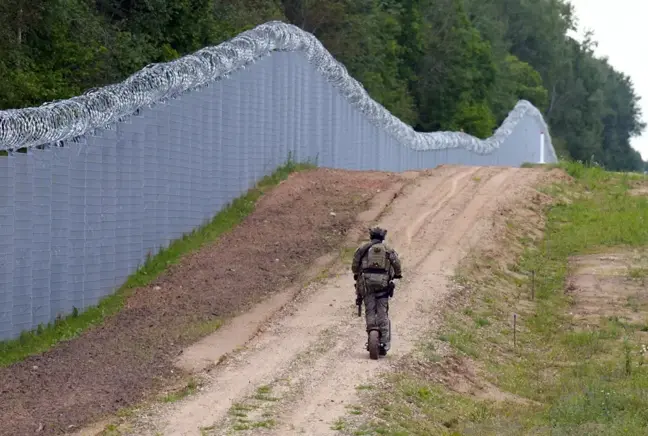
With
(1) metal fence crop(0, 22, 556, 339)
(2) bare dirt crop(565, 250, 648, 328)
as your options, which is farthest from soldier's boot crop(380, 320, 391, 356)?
(2) bare dirt crop(565, 250, 648, 328)

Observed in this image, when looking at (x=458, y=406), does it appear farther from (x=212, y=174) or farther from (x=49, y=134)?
(x=212, y=174)

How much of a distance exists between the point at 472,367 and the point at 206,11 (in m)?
19.3

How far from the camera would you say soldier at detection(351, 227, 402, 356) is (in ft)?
46.9

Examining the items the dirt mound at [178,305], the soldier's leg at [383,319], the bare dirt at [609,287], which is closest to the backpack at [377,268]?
the soldier's leg at [383,319]

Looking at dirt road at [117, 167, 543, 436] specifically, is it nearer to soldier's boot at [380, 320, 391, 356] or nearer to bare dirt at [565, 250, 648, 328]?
soldier's boot at [380, 320, 391, 356]

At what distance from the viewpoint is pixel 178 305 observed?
58.6 ft

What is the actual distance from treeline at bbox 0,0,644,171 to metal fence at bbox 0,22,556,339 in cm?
362

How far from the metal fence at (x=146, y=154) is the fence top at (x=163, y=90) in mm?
28

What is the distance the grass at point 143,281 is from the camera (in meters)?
15.5

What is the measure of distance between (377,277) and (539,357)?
4125 mm

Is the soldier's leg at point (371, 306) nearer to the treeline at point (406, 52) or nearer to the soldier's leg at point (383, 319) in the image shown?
the soldier's leg at point (383, 319)

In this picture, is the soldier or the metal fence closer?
the soldier

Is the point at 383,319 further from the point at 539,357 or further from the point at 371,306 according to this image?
the point at 539,357

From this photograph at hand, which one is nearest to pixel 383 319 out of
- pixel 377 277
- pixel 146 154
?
pixel 377 277
